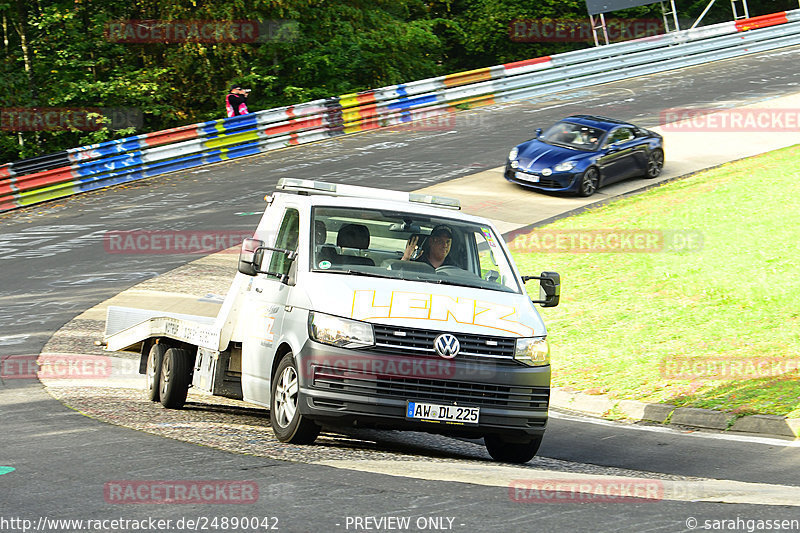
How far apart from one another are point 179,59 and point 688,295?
22.5 m

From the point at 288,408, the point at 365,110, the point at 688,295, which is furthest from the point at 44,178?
the point at 288,408

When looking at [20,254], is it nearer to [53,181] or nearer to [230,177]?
[53,181]

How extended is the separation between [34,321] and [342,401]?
9521mm

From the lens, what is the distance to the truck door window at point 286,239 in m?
8.70

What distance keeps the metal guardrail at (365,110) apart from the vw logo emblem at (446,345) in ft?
63.0

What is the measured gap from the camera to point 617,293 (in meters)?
15.9

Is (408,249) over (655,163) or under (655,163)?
over

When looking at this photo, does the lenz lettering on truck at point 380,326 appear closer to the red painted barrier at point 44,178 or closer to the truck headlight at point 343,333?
the truck headlight at point 343,333

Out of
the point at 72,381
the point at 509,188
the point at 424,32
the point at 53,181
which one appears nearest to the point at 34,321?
the point at 72,381

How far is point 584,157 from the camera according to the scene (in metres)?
23.8

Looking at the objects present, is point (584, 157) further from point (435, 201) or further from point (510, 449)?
point (510, 449)

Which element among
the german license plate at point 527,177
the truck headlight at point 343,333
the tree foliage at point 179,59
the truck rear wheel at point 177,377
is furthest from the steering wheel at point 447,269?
the tree foliage at point 179,59

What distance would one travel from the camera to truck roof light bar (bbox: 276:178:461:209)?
9.14 meters

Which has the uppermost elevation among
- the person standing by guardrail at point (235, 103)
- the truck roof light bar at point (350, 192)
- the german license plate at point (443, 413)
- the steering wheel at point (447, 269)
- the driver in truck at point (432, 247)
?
the person standing by guardrail at point (235, 103)
